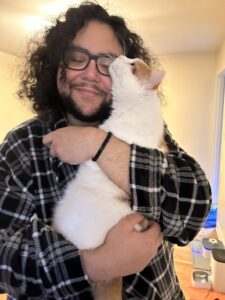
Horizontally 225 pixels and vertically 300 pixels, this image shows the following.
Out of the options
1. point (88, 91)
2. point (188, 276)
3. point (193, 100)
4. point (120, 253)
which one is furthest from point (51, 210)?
point (193, 100)

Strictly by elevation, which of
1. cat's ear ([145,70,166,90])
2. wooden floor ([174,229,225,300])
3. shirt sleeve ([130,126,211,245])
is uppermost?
cat's ear ([145,70,166,90])

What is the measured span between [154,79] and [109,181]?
0.35m

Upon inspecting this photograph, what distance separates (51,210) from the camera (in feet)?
2.67

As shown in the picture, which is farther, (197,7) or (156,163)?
(197,7)

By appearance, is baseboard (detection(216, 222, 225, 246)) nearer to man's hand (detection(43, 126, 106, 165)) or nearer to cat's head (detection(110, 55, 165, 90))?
cat's head (detection(110, 55, 165, 90))

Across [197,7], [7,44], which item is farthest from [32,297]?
[7,44]

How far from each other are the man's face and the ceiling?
107 cm

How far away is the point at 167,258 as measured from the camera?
35.7 inches

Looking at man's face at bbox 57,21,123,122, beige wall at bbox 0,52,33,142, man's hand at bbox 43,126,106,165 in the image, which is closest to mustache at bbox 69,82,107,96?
man's face at bbox 57,21,123,122

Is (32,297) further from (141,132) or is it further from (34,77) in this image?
(34,77)

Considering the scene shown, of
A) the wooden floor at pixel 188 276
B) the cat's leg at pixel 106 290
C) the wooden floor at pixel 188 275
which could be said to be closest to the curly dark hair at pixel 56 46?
the cat's leg at pixel 106 290

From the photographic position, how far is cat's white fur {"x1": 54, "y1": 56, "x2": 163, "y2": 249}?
73 centimetres

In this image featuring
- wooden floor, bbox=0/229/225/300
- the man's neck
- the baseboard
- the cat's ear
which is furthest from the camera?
the baseboard

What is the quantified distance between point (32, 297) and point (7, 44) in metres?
3.81
